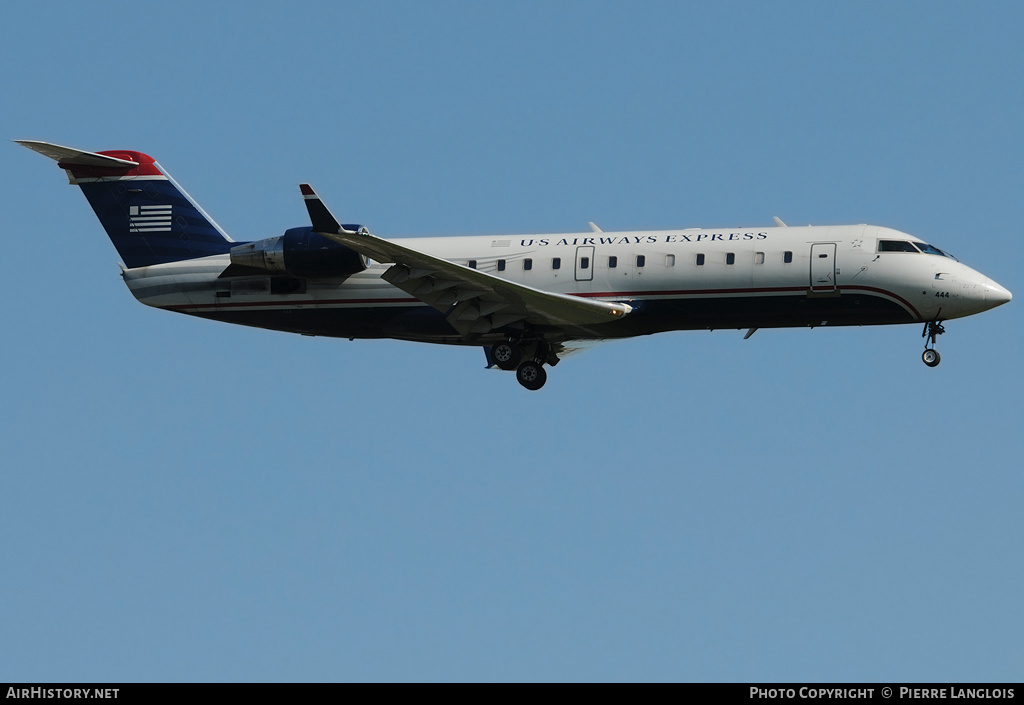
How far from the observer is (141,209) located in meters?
36.5

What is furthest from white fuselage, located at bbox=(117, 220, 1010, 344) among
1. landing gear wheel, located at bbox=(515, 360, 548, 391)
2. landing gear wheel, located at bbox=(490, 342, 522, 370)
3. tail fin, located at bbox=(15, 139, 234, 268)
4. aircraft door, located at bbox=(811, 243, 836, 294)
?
tail fin, located at bbox=(15, 139, 234, 268)

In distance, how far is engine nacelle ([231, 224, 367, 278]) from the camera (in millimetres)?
33906

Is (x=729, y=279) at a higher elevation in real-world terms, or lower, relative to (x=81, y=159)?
lower

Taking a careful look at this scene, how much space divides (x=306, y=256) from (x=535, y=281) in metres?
5.39

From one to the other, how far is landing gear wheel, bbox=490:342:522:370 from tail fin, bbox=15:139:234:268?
735 cm

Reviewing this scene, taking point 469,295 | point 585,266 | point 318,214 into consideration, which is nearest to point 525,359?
point 469,295

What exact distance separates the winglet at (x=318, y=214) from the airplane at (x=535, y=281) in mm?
25

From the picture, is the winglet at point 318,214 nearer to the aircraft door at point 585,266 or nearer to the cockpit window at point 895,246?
the aircraft door at point 585,266

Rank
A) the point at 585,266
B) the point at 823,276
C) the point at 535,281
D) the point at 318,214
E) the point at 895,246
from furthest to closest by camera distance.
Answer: the point at 535,281 < the point at 585,266 < the point at 895,246 < the point at 823,276 < the point at 318,214

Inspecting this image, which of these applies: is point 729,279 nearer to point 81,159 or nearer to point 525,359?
point 525,359

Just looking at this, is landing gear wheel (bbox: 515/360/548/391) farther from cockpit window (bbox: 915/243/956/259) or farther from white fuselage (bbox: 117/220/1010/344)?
cockpit window (bbox: 915/243/956/259)
